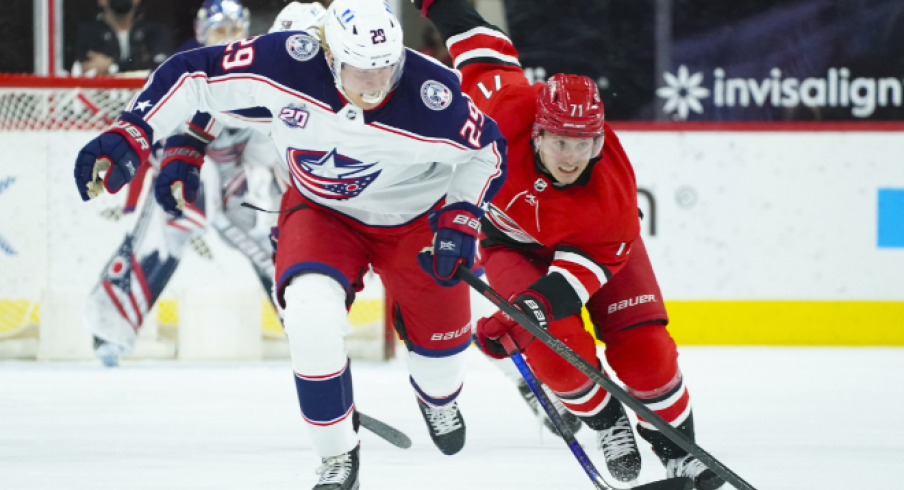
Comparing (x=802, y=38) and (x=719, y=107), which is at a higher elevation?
(x=802, y=38)

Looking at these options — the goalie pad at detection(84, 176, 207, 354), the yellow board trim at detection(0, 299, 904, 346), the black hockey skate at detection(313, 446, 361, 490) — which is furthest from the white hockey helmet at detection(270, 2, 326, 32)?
the yellow board trim at detection(0, 299, 904, 346)

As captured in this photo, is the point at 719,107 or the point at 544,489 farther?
the point at 719,107

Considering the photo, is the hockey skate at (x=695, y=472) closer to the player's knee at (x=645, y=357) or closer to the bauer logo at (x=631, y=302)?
the player's knee at (x=645, y=357)

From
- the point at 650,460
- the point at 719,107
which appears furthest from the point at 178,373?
the point at 719,107

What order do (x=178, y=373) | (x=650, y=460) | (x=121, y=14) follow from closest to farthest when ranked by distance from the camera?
1. (x=650, y=460)
2. (x=178, y=373)
3. (x=121, y=14)

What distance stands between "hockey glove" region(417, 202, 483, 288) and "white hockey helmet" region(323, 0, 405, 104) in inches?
12.5

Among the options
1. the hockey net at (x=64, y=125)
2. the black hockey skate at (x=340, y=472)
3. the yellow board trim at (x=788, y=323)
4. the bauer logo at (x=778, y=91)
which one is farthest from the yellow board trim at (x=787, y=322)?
the black hockey skate at (x=340, y=472)

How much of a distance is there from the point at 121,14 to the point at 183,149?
263cm

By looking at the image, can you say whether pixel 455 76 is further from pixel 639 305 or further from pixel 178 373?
pixel 178 373

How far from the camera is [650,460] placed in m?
3.06

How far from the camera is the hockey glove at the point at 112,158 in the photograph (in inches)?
91.1

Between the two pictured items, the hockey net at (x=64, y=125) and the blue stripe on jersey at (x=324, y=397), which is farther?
the hockey net at (x=64, y=125)

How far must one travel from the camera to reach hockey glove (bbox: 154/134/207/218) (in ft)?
9.58

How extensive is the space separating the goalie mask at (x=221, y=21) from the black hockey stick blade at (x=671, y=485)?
9.59 feet
